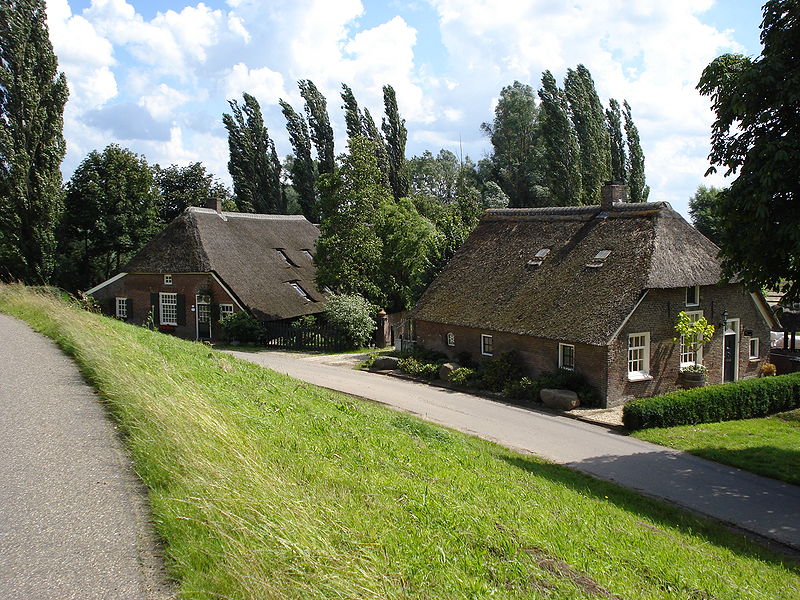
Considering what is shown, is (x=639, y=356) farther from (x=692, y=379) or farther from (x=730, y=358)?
(x=730, y=358)

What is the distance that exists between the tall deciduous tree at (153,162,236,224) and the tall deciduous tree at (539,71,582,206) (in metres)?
23.6

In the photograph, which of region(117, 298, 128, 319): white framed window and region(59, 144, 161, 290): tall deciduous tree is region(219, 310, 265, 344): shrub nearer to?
region(117, 298, 128, 319): white framed window

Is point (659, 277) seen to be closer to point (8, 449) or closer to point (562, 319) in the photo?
point (562, 319)

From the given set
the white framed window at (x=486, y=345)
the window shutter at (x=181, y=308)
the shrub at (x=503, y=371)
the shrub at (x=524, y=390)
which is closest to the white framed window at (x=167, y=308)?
the window shutter at (x=181, y=308)

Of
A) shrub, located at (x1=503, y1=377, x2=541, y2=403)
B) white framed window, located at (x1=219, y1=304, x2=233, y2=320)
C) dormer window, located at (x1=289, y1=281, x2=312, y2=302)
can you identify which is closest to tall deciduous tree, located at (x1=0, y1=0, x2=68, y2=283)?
white framed window, located at (x1=219, y1=304, x2=233, y2=320)

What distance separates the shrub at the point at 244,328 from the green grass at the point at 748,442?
64.9 ft

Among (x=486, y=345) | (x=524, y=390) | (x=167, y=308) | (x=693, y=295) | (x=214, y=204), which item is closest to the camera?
(x=524, y=390)

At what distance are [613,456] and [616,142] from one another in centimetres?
3740

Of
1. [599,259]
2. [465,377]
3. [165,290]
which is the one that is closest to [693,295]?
[599,259]

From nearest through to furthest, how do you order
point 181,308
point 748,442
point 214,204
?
point 748,442
point 181,308
point 214,204

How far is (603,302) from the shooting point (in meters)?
20.9

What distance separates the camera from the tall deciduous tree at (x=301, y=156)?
50.5 m

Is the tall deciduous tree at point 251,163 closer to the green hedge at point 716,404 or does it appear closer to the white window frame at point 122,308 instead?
the white window frame at point 122,308

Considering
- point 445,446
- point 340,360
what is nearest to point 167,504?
point 445,446
